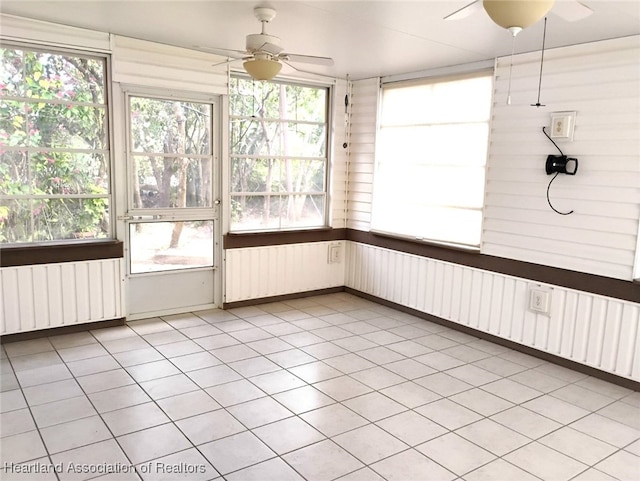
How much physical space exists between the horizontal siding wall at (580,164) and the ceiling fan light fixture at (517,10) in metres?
2.04

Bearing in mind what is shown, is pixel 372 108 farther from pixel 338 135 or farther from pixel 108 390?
pixel 108 390

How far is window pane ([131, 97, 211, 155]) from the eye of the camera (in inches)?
181

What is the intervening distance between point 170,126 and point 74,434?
289 cm

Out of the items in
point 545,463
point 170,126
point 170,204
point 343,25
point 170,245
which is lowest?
point 545,463

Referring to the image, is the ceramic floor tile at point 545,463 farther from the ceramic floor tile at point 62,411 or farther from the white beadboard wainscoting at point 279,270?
the white beadboard wainscoting at point 279,270

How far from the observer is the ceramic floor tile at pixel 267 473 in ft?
8.21

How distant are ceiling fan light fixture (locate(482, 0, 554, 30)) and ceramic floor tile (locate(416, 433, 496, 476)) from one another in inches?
83.5

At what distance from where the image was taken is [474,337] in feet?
15.4

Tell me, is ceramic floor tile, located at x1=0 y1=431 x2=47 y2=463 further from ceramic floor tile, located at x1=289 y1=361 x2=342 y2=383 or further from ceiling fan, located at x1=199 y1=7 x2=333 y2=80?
ceiling fan, located at x1=199 y1=7 x2=333 y2=80

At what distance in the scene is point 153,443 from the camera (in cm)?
277

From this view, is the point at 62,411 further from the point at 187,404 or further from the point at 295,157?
the point at 295,157

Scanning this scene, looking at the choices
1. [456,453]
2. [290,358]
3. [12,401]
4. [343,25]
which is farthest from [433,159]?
[12,401]

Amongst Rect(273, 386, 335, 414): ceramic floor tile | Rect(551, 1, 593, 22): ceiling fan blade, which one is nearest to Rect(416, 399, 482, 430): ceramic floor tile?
Rect(273, 386, 335, 414): ceramic floor tile

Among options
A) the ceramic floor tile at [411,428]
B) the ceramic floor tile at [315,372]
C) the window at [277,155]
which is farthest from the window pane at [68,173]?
the ceramic floor tile at [411,428]
